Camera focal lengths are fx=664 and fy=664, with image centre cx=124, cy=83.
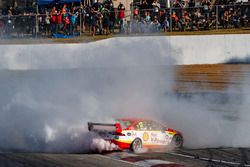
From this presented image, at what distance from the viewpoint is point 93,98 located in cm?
1741

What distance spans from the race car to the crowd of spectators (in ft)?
25.0

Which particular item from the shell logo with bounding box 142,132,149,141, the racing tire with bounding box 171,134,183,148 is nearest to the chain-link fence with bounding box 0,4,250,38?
the racing tire with bounding box 171,134,183,148

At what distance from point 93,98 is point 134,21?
931cm

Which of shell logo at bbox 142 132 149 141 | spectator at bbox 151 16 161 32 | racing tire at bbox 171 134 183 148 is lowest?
racing tire at bbox 171 134 183 148

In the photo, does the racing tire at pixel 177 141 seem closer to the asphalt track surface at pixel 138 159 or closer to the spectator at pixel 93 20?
the asphalt track surface at pixel 138 159

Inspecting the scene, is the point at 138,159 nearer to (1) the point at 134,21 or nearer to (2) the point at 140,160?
(2) the point at 140,160

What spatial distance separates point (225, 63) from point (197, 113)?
7.25 metres

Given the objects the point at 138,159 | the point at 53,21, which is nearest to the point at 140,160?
the point at 138,159

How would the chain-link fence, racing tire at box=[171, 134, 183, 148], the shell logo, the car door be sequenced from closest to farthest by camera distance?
the shell logo
the car door
racing tire at box=[171, 134, 183, 148]
the chain-link fence

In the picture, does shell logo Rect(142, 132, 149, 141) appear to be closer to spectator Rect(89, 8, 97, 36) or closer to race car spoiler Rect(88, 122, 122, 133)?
race car spoiler Rect(88, 122, 122, 133)

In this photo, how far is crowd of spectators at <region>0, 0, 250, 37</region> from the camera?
25500 mm

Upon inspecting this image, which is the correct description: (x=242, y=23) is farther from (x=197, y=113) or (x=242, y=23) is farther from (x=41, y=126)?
(x=41, y=126)

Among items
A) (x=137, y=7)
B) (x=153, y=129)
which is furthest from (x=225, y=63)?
(x=153, y=129)

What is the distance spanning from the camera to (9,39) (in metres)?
21.0
